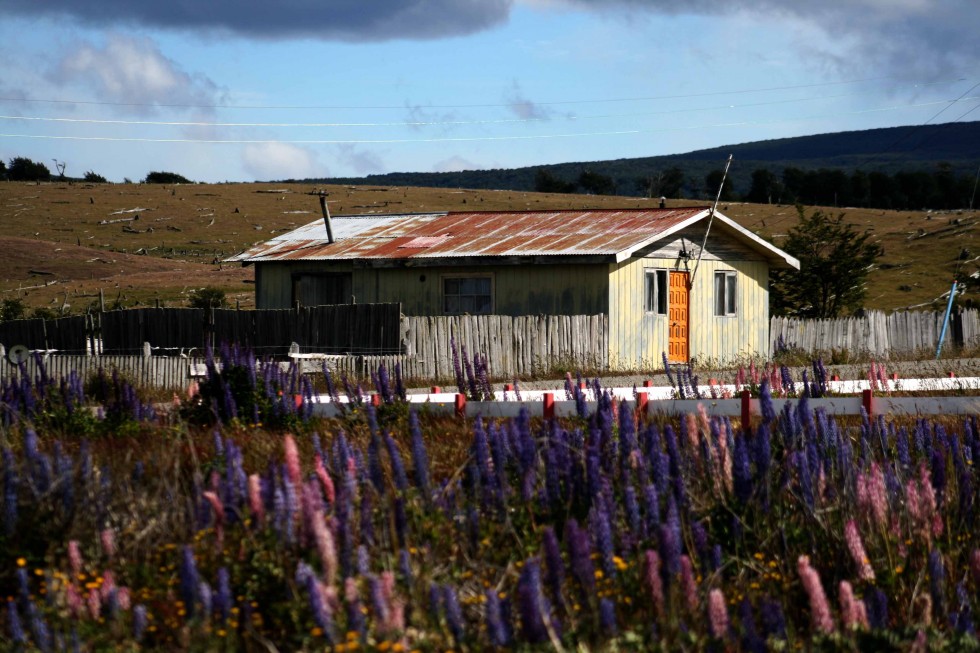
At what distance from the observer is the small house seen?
81.9 ft

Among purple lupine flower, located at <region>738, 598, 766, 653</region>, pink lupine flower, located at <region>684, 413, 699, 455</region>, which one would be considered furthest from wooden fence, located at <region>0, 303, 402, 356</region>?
purple lupine flower, located at <region>738, 598, 766, 653</region>

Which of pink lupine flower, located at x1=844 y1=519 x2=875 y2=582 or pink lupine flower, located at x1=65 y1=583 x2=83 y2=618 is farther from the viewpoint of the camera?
pink lupine flower, located at x1=844 y1=519 x2=875 y2=582

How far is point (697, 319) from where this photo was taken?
27.3 meters

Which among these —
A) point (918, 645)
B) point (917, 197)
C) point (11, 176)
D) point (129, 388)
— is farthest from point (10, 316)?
point (917, 197)

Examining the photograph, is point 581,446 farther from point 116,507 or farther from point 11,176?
point 11,176

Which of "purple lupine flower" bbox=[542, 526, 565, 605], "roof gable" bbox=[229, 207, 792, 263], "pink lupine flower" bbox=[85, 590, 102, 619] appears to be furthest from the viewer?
"roof gable" bbox=[229, 207, 792, 263]

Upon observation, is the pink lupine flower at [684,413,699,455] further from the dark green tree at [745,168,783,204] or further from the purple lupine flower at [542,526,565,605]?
the dark green tree at [745,168,783,204]

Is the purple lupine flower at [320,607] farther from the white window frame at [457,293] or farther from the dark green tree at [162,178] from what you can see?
the dark green tree at [162,178]

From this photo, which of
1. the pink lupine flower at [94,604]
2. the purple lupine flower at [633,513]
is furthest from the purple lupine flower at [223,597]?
the purple lupine flower at [633,513]

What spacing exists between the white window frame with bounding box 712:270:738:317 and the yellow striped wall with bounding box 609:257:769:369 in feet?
0.36

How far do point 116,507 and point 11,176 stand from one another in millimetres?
122233

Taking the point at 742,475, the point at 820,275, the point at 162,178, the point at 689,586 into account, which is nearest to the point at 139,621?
the point at 689,586

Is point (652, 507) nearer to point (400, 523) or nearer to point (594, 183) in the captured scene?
point (400, 523)

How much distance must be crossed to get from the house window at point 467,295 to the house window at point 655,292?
319cm
